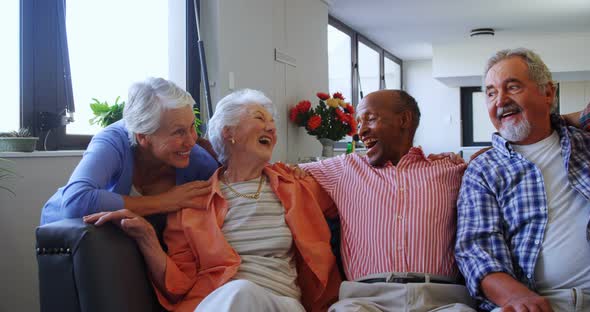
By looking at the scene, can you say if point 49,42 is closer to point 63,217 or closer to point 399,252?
point 63,217

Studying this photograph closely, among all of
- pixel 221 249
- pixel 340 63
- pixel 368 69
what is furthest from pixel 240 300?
pixel 368 69

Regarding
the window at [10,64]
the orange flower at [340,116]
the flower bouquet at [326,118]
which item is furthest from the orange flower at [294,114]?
the window at [10,64]

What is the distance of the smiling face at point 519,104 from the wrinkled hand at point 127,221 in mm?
1179

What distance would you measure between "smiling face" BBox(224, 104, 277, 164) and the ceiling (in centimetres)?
430

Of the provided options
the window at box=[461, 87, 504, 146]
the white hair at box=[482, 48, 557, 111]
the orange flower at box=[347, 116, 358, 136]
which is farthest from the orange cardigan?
the window at box=[461, 87, 504, 146]

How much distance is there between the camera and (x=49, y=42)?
2.86 metres

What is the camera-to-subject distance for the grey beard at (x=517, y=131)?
1.85m

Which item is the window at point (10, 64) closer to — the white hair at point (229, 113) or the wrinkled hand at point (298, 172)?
the white hair at point (229, 113)

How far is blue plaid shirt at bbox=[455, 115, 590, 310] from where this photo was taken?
168 centimetres

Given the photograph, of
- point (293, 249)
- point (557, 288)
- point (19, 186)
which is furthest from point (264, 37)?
point (557, 288)

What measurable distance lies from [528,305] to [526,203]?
13.5 inches

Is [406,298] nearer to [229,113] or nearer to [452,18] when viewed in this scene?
[229,113]

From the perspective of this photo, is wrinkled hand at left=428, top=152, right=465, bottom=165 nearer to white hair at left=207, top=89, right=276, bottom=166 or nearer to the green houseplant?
white hair at left=207, top=89, right=276, bottom=166

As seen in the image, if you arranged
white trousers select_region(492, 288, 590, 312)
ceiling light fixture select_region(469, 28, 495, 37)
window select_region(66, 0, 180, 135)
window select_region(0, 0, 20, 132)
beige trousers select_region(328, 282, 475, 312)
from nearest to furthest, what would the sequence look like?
1. white trousers select_region(492, 288, 590, 312)
2. beige trousers select_region(328, 282, 475, 312)
3. window select_region(0, 0, 20, 132)
4. window select_region(66, 0, 180, 135)
5. ceiling light fixture select_region(469, 28, 495, 37)
